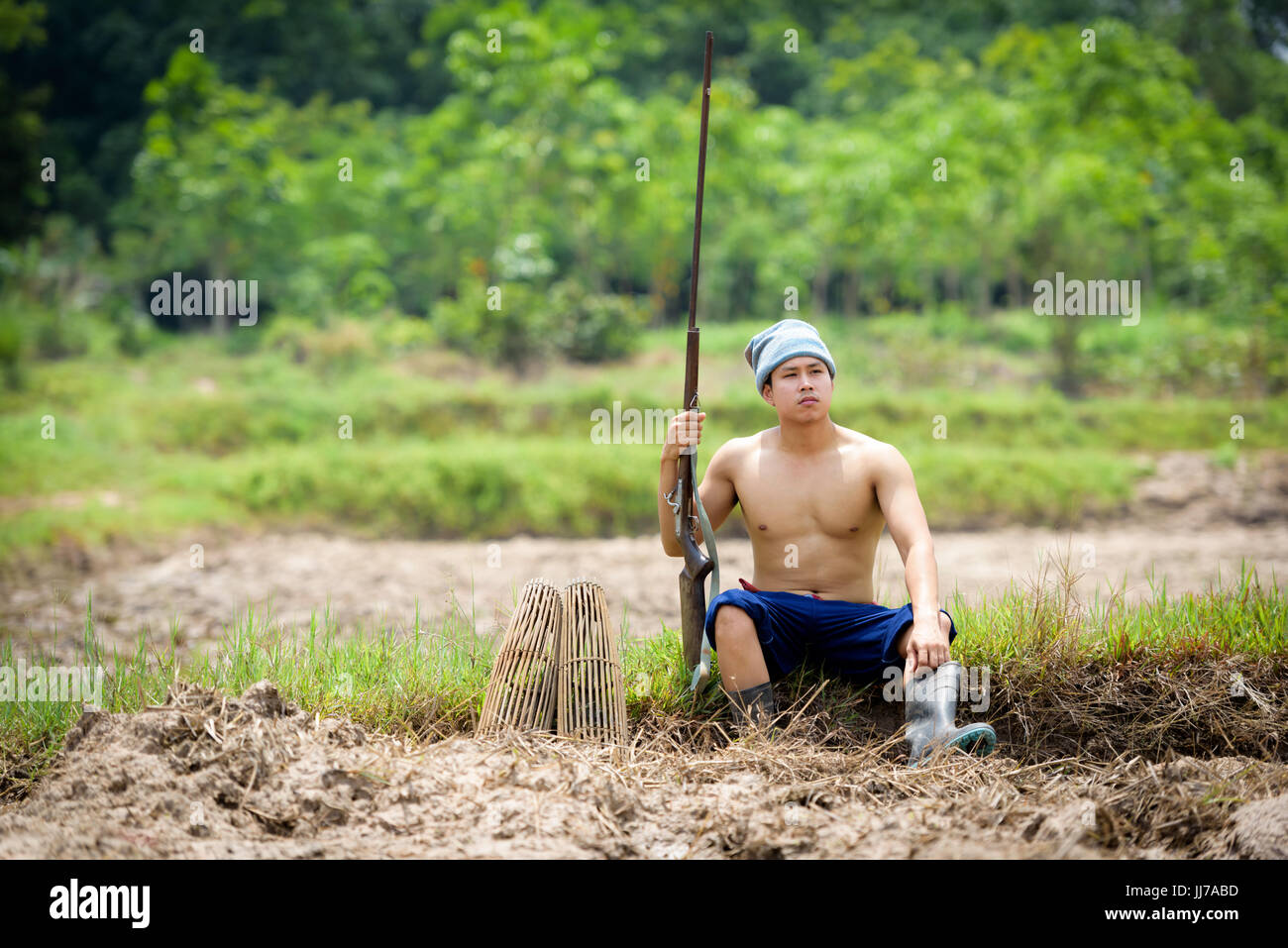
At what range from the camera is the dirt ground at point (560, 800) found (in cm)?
221

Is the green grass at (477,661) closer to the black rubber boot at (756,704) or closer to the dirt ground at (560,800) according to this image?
the black rubber boot at (756,704)

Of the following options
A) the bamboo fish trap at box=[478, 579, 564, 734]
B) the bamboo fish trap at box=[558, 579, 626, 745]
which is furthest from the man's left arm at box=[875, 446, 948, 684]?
the bamboo fish trap at box=[478, 579, 564, 734]

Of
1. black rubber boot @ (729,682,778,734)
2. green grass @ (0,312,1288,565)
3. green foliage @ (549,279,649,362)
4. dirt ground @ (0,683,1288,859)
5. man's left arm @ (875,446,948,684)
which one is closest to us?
dirt ground @ (0,683,1288,859)

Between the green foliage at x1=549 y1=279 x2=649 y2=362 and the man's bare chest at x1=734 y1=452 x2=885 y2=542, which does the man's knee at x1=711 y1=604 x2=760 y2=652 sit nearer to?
the man's bare chest at x1=734 y1=452 x2=885 y2=542

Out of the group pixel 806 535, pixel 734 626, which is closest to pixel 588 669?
pixel 734 626

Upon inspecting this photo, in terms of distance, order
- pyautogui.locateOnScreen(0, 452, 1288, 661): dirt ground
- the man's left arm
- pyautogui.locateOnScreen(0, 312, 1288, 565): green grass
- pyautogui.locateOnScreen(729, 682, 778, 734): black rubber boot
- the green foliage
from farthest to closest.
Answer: the green foliage → pyautogui.locateOnScreen(0, 312, 1288, 565): green grass → pyautogui.locateOnScreen(0, 452, 1288, 661): dirt ground → pyautogui.locateOnScreen(729, 682, 778, 734): black rubber boot → the man's left arm

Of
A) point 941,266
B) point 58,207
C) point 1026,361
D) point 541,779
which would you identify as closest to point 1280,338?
point 1026,361

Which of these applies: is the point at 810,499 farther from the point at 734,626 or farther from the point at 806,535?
the point at 734,626

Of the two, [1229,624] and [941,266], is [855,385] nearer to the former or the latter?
[941,266]

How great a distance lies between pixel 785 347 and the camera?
3090 millimetres

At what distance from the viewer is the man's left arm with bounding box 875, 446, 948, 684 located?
2785 mm

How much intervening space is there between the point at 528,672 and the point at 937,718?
3.65ft

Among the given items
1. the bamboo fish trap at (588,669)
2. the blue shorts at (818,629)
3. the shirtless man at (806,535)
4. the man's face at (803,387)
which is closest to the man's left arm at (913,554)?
the shirtless man at (806,535)

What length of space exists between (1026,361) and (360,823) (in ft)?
42.9
